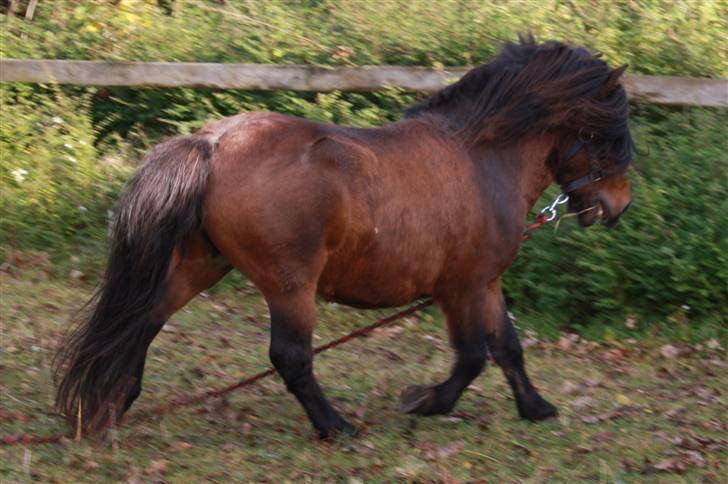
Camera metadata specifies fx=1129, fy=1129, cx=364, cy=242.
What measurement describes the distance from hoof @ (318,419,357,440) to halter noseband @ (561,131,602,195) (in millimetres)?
1821

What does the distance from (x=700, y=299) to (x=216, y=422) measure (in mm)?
4002

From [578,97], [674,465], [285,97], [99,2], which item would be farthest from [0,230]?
[674,465]

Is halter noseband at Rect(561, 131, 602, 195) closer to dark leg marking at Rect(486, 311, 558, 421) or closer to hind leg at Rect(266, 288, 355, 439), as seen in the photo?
dark leg marking at Rect(486, 311, 558, 421)

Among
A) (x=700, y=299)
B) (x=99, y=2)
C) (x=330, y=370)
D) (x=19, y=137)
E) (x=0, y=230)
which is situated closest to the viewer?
(x=330, y=370)

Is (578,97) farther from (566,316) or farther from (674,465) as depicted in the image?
(566,316)

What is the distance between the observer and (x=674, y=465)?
17.9 ft

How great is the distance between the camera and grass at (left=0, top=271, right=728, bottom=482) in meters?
5.23

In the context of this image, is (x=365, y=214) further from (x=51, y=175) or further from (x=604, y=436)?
(x=51, y=175)

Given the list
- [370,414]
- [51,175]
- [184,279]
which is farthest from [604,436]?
[51,175]

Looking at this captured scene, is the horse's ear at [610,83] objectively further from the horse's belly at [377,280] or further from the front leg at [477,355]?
the horse's belly at [377,280]

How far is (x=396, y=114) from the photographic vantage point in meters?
9.71

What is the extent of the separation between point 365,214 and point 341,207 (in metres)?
0.16

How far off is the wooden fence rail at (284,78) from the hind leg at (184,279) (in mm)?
4282

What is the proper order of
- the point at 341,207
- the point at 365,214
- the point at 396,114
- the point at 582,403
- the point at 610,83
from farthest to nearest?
the point at 396,114, the point at 582,403, the point at 610,83, the point at 365,214, the point at 341,207
